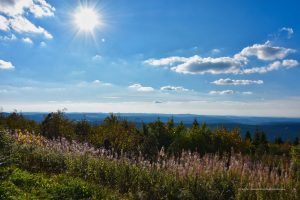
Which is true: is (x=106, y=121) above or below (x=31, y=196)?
above

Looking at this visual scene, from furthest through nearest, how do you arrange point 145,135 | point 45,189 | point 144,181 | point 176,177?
point 145,135
point 144,181
point 176,177
point 45,189

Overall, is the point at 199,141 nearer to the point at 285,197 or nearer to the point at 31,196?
the point at 285,197

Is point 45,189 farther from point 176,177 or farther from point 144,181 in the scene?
point 176,177

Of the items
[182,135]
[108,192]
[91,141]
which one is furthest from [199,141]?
[108,192]

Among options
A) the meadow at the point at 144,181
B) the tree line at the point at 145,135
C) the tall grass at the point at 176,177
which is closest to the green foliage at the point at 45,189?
the meadow at the point at 144,181

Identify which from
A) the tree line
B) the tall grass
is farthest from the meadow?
the tree line

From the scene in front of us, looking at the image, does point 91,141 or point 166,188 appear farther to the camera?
point 91,141

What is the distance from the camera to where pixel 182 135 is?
19734mm

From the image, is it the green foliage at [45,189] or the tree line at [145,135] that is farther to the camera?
the tree line at [145,135]

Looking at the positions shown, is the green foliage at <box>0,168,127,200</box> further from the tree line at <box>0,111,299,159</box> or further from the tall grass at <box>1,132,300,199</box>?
the tree line at <box>0,111,299,159</box>

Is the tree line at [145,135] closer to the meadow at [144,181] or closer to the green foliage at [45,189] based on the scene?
the meadow at [144,181]

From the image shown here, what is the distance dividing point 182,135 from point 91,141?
5.68 meters

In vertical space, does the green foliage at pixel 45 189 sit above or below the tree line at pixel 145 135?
below

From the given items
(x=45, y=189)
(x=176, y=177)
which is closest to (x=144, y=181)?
(x=176, y=177)
